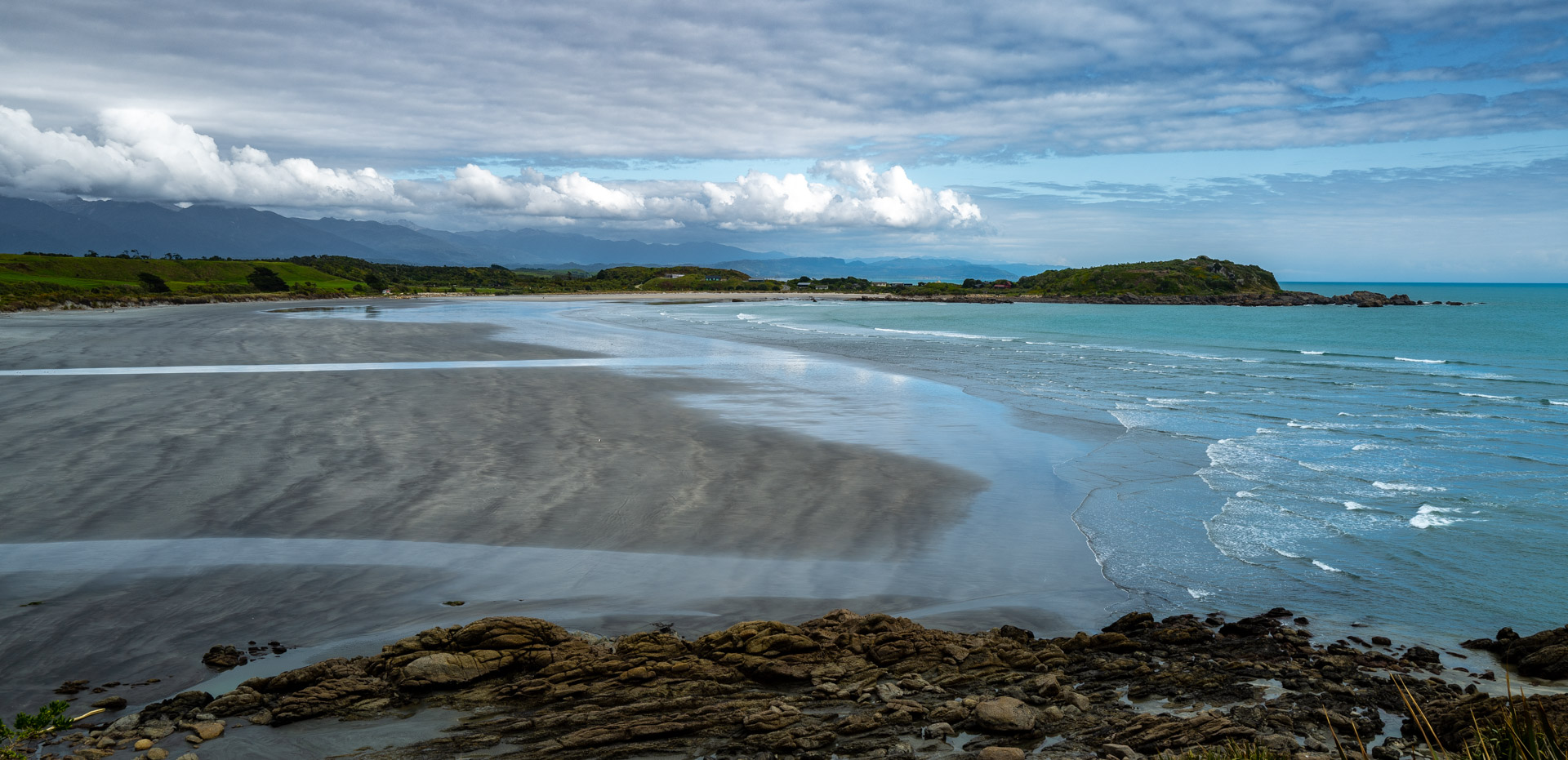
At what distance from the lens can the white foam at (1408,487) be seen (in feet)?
46.3

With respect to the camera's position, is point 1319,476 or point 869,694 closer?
point 869,694

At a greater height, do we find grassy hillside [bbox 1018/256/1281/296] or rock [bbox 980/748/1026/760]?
grassy hillside [bbox 1018/256/1281/296]

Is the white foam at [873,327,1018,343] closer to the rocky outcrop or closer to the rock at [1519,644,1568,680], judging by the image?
the rocky outcrop

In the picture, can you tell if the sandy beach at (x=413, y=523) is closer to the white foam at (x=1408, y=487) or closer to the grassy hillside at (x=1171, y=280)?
the white foam at (x=1408, y=487)

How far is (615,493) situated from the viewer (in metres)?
13.6

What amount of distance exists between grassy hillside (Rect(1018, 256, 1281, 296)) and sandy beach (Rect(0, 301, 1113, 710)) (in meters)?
150

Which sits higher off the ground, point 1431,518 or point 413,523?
point 1431,518

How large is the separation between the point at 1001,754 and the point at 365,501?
10690 mm

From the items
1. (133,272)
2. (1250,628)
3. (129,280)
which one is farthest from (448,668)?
(133,272)

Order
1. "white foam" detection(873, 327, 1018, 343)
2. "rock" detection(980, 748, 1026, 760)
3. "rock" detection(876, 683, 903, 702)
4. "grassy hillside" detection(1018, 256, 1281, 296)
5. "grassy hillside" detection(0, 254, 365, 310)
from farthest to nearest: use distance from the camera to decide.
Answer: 1. "grassy hillside" detection(1018, 256, 1281, 296)
2. "grassy hillside" detection(0, 254, 365, 310)
3. "white foam" detection(873, 327, 1018, 343)
4. "rock" detection(876, 683, 903, 702)
5. "rock" detection(980, 748, 1026, 760)

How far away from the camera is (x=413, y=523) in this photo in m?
11.8

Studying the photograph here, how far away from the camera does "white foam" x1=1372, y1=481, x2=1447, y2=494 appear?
14.1 meters

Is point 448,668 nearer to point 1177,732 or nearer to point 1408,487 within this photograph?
point 1177,732

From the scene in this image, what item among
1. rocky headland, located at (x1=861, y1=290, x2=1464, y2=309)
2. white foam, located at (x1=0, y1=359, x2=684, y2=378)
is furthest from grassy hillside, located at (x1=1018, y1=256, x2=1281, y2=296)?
white foam, located at (x1=0, y1=359, x2=684, y2=378)
